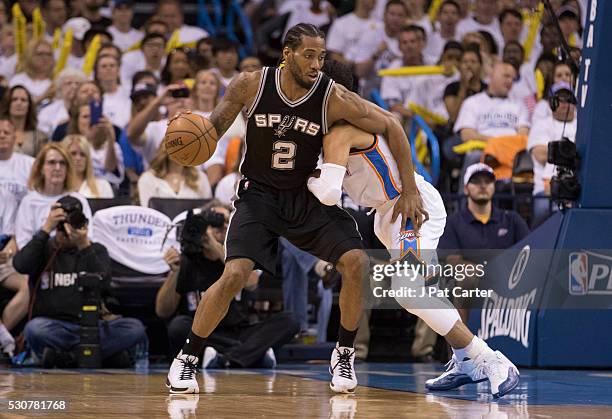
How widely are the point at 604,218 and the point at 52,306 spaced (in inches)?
191

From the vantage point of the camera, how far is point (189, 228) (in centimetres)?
1006

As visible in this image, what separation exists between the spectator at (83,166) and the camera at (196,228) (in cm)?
167

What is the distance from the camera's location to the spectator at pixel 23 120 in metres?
12.2

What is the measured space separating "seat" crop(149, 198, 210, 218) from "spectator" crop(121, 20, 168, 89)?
11.8 ft

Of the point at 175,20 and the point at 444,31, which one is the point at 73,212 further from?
the point at 444,31

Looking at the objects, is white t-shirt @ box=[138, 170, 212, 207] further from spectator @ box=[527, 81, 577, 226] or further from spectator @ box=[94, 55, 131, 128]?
spectator @ box=[527, 81, 577, 226]

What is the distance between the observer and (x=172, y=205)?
11359 millimetres

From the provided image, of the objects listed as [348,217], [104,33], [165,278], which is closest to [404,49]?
[104,33]

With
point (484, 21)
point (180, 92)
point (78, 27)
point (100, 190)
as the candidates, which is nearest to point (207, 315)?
point (100, 190)

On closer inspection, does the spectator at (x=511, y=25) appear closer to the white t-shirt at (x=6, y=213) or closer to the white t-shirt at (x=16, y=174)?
the white t-shirt at (x=16, y=174)

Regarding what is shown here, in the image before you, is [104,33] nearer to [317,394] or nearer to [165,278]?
[165,278]

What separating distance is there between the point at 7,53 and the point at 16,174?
4200 mm

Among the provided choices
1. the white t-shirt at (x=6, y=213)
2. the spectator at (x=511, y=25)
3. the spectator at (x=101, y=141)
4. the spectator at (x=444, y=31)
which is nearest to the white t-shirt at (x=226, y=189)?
the spectator at (x=101, y=141)

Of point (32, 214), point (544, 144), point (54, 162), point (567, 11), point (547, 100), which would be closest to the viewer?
point (54, 162)
